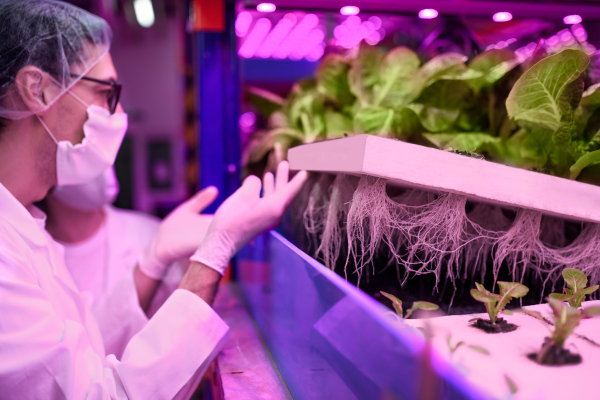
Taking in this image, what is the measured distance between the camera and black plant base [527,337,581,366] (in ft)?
1.42

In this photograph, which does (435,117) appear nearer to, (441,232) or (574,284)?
(441,232)

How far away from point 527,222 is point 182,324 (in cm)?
66

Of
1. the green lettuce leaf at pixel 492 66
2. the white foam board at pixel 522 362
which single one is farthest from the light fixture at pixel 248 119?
the white foam board at pixel 522 362

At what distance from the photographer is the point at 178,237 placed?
1197 mm

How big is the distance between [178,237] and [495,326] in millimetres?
913

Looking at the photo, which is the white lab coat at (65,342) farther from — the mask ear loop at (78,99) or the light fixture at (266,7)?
the light fixture at (266,7)

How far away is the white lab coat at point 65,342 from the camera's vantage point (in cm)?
67

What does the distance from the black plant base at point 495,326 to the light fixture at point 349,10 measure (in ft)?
2.96

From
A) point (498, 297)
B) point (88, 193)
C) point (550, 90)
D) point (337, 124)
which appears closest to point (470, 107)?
point (550, 90)

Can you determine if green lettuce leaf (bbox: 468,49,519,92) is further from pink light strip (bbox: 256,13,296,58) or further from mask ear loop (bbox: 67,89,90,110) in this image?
mask ear loop (bbox: 67,89,90,110)

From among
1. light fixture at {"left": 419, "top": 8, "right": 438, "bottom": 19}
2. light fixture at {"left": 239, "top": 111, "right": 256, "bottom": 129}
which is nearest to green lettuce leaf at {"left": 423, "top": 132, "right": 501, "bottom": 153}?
light fixture at {"left": 419, "top": 8, "right": 438, "bottom": 19}

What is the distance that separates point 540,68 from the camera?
0.62 m

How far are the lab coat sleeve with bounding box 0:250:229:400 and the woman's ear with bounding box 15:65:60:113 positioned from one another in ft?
1.18

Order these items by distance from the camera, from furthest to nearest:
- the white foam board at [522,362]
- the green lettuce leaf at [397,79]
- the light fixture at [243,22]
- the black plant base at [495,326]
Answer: the light fixture at [243,22]
the green lettuce leaf at [397,79]
the black plant base at [495,326]
the white foam board at [522,362]
